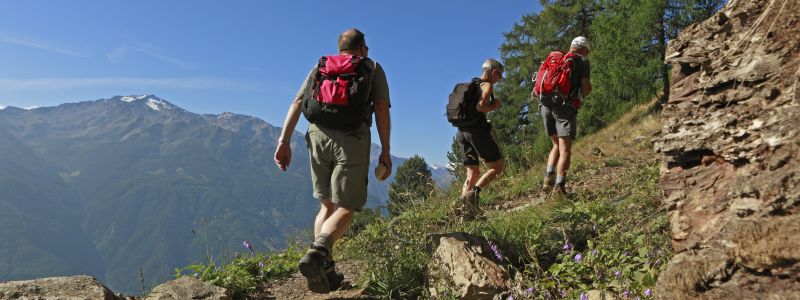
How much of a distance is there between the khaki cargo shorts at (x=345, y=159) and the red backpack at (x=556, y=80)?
9.23ft

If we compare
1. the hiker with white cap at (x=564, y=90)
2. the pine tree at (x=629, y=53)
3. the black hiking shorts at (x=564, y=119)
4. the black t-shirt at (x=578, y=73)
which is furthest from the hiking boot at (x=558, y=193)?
the pine tree at (x=629, y=53)

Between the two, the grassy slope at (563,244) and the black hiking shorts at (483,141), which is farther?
the black hiking shorts at (483,141)

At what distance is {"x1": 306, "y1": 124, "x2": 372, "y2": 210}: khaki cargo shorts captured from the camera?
3.69m

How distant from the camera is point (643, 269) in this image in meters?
2.78

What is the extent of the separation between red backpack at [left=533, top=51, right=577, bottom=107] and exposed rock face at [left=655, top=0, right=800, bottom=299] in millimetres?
3084

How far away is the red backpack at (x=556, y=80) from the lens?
18.7ft

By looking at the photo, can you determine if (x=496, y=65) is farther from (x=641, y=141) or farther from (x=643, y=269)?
(x=641, y=141)

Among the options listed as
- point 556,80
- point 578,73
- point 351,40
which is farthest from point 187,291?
point 578,73

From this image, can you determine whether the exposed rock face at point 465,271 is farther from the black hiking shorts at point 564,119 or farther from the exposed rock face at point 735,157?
the black hiking shorts at point 564,119

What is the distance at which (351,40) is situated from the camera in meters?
3.88

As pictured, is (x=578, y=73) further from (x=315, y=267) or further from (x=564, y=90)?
(x=315, y=267)

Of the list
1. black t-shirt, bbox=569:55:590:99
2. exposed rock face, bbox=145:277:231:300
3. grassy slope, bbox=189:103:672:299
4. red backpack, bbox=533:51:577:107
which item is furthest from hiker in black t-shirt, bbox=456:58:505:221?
exposed rock face, bbox=145:277:231:300

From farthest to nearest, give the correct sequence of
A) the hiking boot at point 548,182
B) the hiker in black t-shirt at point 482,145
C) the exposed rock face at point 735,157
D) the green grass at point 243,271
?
the hiking boot at point 548,182 → the hiker in black t-shirt at point 482,145 → the green grass at point 243,271 → the exposed rock face at point 735,157

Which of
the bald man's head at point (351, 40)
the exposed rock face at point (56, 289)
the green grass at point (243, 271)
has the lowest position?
the green grass at point (243, 271)
